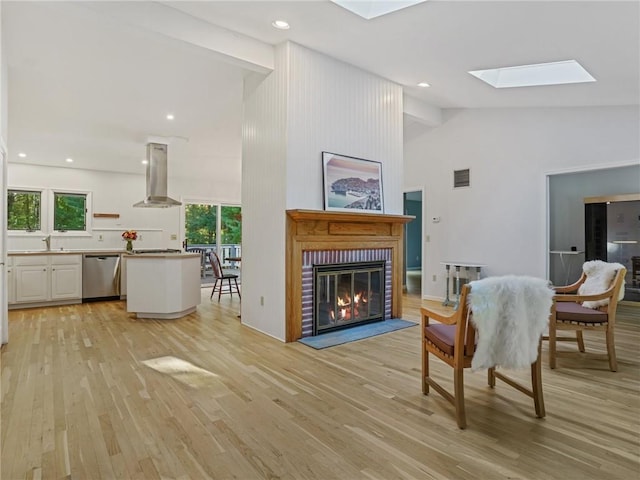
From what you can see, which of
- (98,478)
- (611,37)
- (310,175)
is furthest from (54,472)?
(611,37)

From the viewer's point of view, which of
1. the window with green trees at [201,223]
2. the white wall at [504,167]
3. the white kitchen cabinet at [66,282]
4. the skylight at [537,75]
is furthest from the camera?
the window with green trees at [201,223]

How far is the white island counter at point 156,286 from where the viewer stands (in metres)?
4.94

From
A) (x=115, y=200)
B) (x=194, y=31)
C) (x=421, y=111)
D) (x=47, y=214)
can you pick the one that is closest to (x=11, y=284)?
(x=47, y=214)

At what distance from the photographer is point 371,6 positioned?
3219 millimetres

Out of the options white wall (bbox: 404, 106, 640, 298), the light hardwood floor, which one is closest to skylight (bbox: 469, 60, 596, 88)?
white wall (bbox: 404, 106, 640, 298)

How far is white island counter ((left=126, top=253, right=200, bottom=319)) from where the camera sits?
195 inches

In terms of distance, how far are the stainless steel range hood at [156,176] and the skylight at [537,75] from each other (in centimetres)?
504

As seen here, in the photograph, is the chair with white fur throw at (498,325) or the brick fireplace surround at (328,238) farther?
the brick fireplace surround at (328,238)

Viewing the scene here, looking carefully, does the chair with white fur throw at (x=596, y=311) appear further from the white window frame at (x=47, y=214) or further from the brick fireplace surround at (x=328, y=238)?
the white window frame at (x=47, y=214)

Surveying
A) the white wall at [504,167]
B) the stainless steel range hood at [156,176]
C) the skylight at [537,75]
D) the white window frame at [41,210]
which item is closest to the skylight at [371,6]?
the skylight at [537,75]

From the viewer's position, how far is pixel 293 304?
3914 mm

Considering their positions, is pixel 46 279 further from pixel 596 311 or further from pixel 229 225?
pixel 596 311

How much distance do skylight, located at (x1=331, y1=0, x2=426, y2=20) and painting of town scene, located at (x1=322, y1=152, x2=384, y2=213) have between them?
145cm

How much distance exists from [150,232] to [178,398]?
6.61 metres
